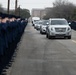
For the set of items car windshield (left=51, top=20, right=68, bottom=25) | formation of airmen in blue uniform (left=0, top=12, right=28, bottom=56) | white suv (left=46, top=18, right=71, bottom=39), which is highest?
formation of airmen in blue uniform (left=0, top=12, right=28, bottom=56)

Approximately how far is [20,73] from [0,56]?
5.05 feet

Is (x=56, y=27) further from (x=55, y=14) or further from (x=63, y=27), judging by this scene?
(x=55, y=14)

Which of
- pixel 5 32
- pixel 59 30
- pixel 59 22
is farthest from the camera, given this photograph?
pixel 59 22

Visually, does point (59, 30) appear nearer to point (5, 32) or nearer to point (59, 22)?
point (59, 22)

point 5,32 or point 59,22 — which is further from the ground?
point 5,32

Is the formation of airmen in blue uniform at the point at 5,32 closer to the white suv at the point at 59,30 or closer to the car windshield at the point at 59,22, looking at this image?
the white suv at the point at 59,30

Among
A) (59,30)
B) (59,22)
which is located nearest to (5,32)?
(59,30)

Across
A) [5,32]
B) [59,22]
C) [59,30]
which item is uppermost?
[5,32]

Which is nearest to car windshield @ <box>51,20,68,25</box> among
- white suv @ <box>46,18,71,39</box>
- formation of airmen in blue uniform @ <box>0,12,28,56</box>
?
white suv @ <box>46,18,71,39</box>

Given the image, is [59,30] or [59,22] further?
[59,22]

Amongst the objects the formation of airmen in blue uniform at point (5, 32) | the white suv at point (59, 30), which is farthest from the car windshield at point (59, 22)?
the formation of airmen in blue uniform at point (5, 32)

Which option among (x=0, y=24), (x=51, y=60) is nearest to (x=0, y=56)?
(x=0, y=24)

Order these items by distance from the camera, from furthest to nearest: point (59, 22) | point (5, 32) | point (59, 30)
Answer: point (59, 22), point (59, 30), point (5, 32)

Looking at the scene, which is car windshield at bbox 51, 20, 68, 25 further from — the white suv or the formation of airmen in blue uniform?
the formation of airmen in blue uniform
